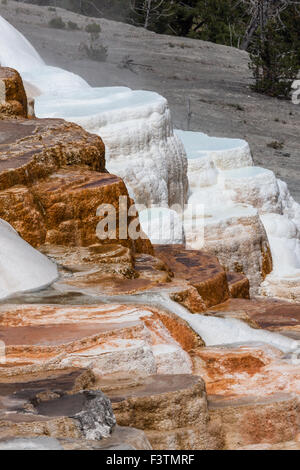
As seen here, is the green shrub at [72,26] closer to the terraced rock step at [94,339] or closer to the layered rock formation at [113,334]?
the layered rock formation at [113,334]

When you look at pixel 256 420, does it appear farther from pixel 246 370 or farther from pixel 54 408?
pixel 54 408

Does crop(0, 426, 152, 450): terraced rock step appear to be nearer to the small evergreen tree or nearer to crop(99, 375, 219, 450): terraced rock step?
crop(99, 375, 219, 450): terraced rock step

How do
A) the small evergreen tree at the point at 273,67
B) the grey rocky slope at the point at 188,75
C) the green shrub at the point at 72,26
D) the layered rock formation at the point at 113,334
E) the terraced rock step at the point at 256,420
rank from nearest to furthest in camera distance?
1. the layered rock formation at the point at 113,334
2. the terraced rock step at the point at 256,420
3. the grey rocky slope at the point at 188,75
4. the small evergreen tree at the point at 273,67
5. the green shrub at the point at 72,26

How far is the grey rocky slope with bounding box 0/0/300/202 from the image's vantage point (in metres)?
16.9

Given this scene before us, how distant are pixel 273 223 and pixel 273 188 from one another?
34 centimetres

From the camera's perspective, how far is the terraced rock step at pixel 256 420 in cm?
318

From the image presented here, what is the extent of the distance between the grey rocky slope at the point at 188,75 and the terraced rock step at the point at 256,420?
10.3 m

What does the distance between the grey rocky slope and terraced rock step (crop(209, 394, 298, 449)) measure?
33.7ft

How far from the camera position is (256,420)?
3.19m

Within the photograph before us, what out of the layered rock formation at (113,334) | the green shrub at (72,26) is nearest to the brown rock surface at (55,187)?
the layered rock formation at (113,334)

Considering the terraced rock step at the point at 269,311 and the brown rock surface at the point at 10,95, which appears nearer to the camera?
the terraced rock step at the point at 269,311

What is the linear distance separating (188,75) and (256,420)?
60.1 ft

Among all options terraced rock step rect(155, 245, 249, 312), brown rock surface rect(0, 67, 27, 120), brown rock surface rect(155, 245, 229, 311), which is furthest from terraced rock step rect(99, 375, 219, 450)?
brown rock surface rect(0, 67, 27, 120)

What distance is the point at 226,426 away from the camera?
318 cm
